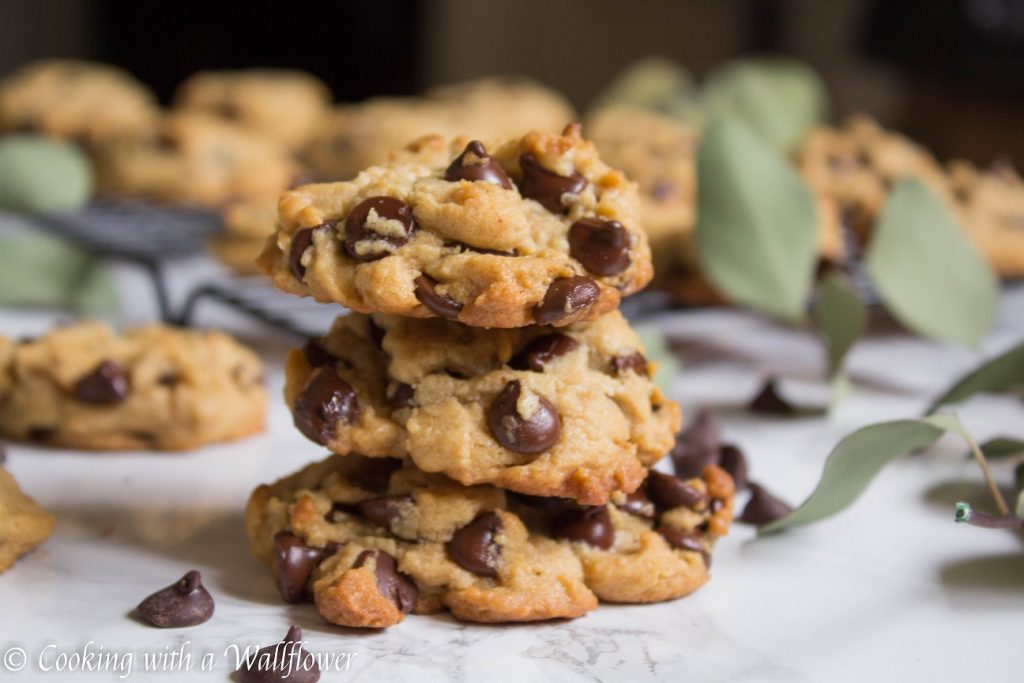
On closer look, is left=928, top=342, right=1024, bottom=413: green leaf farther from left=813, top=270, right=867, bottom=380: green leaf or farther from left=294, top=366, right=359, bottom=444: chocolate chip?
left=294, top=366, right=359, bottom=444: chocolate chip

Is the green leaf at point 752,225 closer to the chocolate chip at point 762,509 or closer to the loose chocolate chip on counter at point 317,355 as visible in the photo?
the chocolate chip at point 762,509

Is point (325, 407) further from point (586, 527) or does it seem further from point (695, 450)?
point (695, 450)

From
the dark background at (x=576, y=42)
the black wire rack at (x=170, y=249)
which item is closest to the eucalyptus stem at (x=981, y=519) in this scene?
the black wire rack at (x=170, y=249)

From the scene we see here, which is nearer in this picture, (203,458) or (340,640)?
(340,640)

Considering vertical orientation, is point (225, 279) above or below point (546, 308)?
below

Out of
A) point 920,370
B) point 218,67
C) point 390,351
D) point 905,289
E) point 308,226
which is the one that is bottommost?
point 218,67

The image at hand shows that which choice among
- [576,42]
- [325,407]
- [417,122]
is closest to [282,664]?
[325,407]

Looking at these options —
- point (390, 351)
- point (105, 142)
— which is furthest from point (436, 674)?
point (105, 142)

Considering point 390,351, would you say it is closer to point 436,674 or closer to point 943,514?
point 436,674
